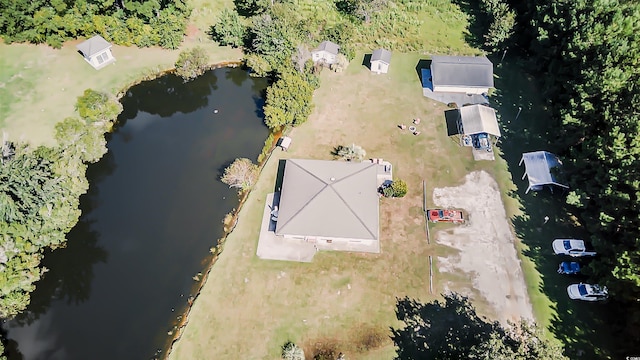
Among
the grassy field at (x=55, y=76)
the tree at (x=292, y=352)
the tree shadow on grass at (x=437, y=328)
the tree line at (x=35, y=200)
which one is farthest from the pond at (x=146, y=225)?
the tree shadow on grass at (x=437, y=328)

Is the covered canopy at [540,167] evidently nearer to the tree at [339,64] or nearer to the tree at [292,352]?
the tree at [339,64]

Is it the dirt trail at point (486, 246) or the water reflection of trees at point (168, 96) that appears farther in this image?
the water reflection of trees at point (168, 96)

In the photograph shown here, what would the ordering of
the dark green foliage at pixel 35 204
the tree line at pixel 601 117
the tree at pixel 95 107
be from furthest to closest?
the tree at pixel 95 107, the dark green foliage at pixel 35 204, the tree line at pixel 601 117

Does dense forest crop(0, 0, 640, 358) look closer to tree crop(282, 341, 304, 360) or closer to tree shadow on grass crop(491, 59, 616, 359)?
tree shadow on grass crop(491, 59, 616, 359)

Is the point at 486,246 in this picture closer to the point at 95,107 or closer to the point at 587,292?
the point at 587,292

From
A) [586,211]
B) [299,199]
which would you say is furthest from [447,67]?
[299,199]

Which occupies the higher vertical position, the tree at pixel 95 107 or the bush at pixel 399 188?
the tree at pixel 95 107

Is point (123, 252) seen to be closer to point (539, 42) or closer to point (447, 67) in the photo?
point (447, 67)
